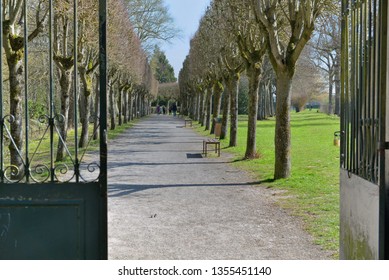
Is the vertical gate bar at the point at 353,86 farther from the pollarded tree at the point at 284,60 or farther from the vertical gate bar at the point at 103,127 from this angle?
the pollarded tree at the point at 284,60

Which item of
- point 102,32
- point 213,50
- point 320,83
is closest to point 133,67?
point 213,50

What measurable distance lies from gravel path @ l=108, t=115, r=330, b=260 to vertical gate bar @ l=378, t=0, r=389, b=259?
120 inches

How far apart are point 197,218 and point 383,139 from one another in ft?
20.1

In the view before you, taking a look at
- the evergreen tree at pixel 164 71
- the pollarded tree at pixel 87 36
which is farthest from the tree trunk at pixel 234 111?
the evergreen tree at pixel 164 71

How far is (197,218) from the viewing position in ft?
36.0

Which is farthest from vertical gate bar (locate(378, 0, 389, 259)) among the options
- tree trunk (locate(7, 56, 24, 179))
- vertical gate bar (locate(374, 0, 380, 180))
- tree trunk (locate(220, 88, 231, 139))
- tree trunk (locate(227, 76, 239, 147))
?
tree trunk (locate(220, 88, 231, 139))

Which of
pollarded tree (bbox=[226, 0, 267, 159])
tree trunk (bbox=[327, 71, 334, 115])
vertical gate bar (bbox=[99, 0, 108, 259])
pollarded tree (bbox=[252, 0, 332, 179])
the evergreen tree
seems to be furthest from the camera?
the evergreen tree

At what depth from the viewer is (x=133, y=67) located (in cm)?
5159

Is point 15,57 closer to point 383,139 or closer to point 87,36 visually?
point 87,36

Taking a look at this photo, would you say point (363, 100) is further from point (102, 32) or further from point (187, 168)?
point (187, 168)

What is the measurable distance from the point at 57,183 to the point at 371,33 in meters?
3.25

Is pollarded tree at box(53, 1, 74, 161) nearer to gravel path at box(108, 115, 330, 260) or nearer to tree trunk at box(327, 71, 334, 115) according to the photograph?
gravel path at box(108, 115, 330, 260)

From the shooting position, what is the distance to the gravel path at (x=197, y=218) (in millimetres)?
8517

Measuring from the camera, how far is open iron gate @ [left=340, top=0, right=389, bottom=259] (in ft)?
17.0
